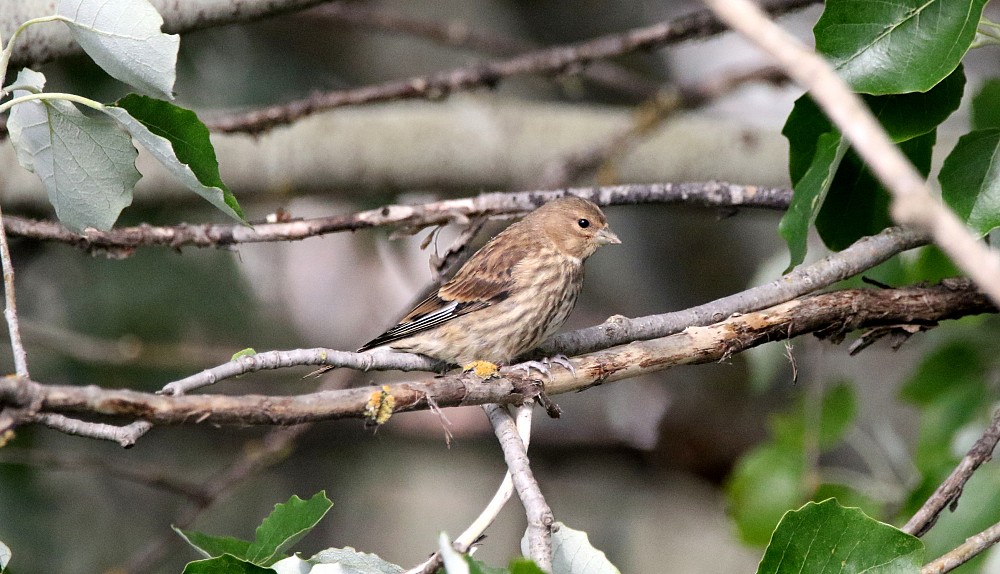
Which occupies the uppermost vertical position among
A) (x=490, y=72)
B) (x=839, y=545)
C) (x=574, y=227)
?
(x=490, y=72)

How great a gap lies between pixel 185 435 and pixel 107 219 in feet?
18.6

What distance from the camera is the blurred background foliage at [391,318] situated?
651 centimetres

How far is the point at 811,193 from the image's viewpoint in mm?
3027

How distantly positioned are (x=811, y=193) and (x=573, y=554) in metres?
1.38

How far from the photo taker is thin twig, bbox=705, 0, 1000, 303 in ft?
3.95

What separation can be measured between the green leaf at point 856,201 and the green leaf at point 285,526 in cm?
196

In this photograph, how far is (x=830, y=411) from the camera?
4871mm

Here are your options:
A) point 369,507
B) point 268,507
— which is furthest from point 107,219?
point 369,507

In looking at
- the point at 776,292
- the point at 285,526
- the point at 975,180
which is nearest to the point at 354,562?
the point at 285,526

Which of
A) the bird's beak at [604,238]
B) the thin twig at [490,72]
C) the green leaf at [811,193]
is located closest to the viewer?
the green leaf at [811,193]

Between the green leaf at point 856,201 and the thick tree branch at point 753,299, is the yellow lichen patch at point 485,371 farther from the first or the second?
the green leaf at point 856,201

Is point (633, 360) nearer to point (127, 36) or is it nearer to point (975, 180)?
point (975, 180)

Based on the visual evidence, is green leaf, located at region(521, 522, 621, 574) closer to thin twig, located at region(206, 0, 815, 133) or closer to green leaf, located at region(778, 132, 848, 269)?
green leaf, located at region(778, 132, 848, 269)

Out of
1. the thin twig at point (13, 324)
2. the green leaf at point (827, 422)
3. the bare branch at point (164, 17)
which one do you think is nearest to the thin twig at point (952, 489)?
the green leaf at point (827, 422)
